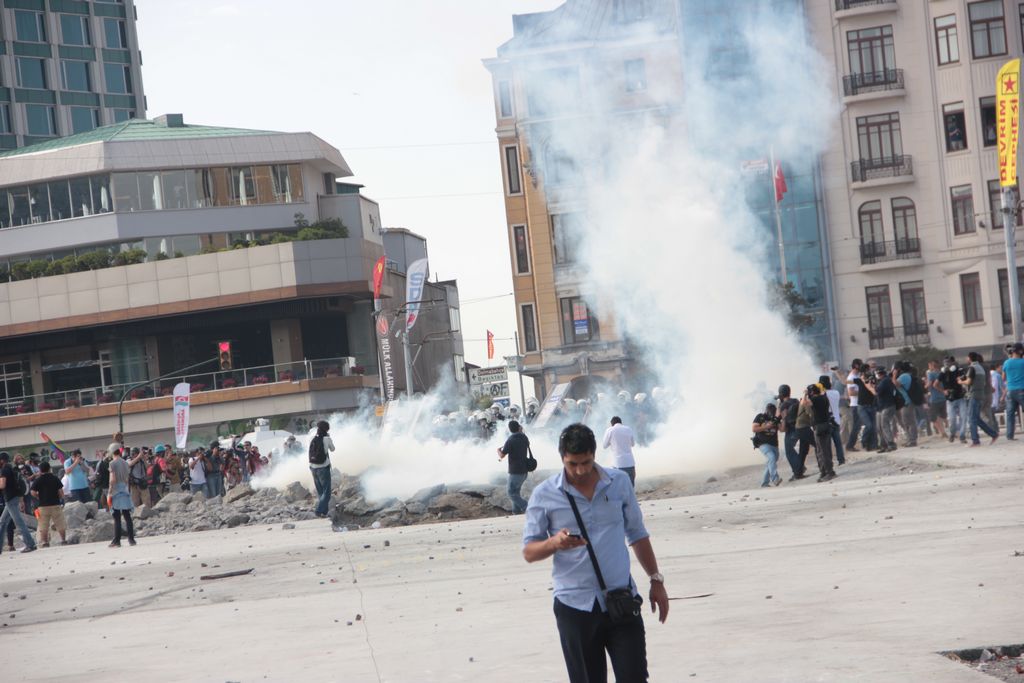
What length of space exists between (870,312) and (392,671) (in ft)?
140

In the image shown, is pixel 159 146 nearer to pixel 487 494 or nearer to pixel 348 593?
pixel 487 494

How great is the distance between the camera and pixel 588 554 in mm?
6234

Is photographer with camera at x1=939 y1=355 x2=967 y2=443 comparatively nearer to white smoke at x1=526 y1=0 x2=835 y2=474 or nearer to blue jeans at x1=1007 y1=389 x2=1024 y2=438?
blue jeans at x1=1007 y1=389 x2=1024 y2=438

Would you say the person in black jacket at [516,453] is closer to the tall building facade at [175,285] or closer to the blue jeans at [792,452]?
the blue jeans at [792,452]

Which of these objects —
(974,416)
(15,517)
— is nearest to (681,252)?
(974,416)

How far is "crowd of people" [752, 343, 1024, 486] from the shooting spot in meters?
22.0

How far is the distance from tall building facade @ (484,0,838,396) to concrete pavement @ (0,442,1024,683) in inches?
988

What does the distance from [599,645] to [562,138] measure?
39865mm

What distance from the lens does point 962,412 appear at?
24.0m

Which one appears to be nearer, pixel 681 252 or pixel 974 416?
pixel 974 416

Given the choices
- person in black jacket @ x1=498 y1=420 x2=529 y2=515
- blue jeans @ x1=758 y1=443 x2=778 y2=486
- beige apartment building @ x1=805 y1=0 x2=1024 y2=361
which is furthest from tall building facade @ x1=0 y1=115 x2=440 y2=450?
blue jeans @ x1=758 y1=443 x2=778 y2=486

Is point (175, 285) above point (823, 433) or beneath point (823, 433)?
above

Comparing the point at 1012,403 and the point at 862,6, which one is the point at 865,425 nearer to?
the point at 1012,403

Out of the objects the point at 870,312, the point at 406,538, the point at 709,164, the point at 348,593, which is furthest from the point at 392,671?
the point at 870,312
